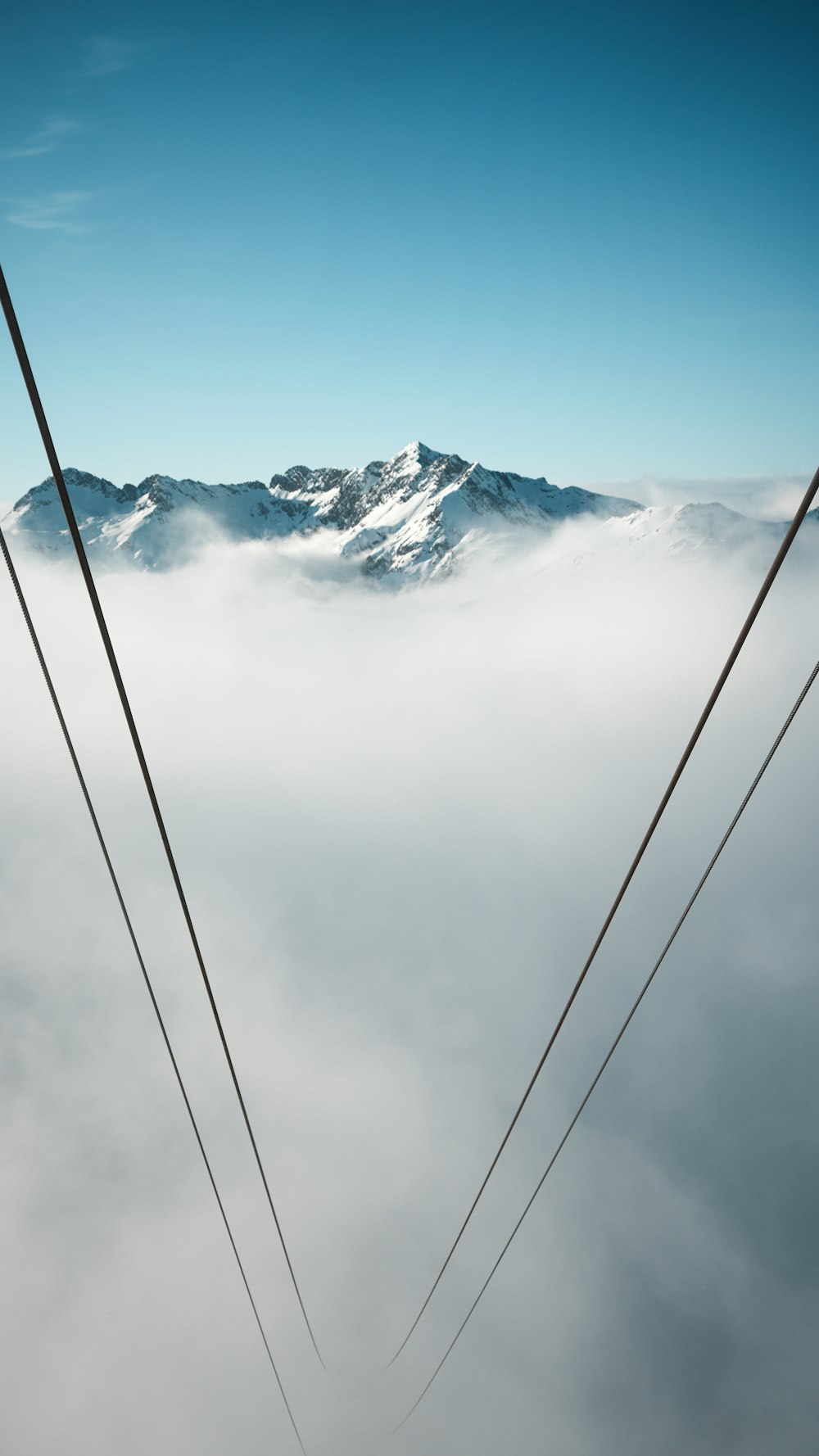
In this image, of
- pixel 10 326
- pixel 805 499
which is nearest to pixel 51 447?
pixel 10 326

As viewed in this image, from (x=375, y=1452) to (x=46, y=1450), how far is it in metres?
93.4


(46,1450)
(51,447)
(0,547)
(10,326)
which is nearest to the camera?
(10,326)

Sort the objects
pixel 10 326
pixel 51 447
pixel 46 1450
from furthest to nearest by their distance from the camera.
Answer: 1. pixel 46 1450
2. pixel 51 447
3. pixel 10 326

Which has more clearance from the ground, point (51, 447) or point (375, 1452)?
point (51, 447)

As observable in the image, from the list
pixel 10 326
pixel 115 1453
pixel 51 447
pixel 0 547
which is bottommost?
pixel 115 1453

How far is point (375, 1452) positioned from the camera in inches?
7854

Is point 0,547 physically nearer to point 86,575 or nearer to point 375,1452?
point 86,575

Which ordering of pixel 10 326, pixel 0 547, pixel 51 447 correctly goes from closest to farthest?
pixel 10 326, pixel 51 447, pixel 0 547

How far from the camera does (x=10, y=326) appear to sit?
186 inches

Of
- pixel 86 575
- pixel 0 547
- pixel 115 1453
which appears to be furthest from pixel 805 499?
pixel 115 1453

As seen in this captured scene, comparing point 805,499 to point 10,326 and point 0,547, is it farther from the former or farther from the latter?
point 0,547

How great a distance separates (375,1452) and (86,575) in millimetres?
284835

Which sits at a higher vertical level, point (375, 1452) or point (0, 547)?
point (0, 547)

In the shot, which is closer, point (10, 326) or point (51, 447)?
point (10, 326)
